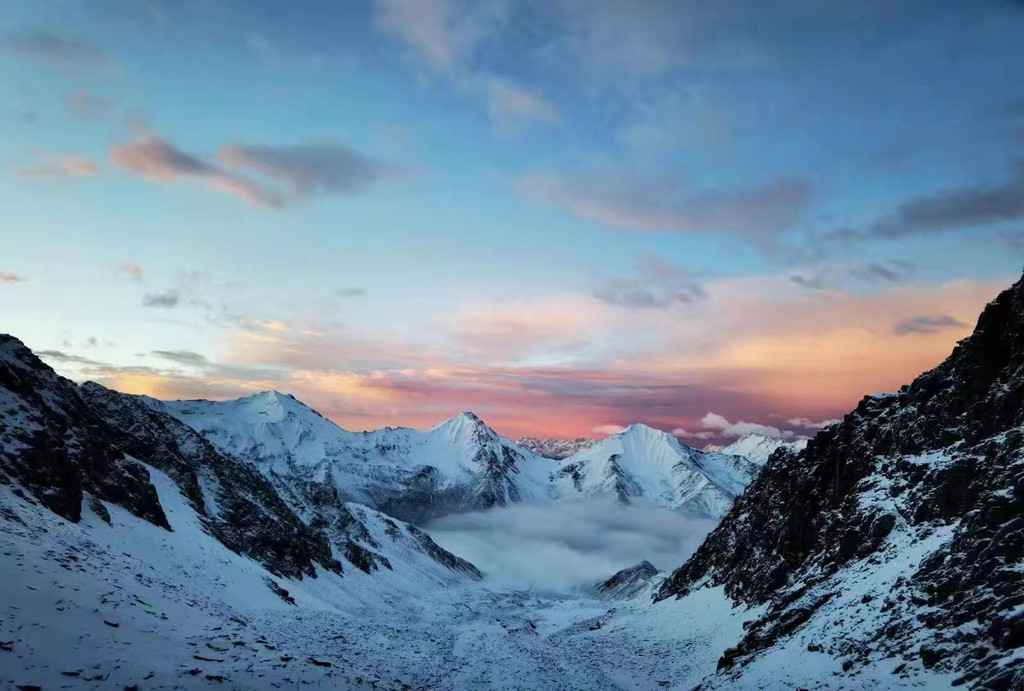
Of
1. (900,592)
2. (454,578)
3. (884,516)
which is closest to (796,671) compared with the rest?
(900,592)

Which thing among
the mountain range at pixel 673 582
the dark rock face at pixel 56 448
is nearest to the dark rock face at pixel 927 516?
the mountain range at pixel 673 582

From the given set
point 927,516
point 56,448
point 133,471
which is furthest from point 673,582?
point 56,448

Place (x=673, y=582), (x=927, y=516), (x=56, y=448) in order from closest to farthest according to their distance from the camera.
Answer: (x=927, y=516), (x=56, y=448), (x=673, y=582)

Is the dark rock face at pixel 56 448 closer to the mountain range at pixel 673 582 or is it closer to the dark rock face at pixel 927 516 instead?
the mountain range at pixel 673 582

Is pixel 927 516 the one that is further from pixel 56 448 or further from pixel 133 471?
pixel 133 471

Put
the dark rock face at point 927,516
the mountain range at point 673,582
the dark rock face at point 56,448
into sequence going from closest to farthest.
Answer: the mountain range at point 673,582, the dark rock face at point 927,516, the dark rock face at point 56,448

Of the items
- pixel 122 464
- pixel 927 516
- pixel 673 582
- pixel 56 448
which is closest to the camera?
pixel 927 516
